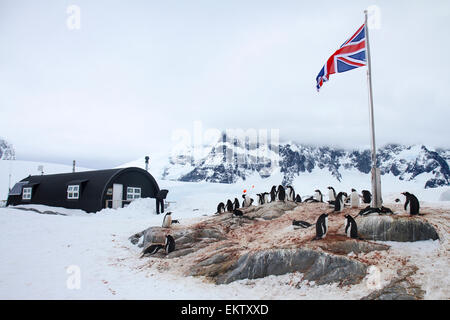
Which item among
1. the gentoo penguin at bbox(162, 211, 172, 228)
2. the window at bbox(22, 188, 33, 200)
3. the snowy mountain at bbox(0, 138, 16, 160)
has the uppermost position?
the snowy mountain at bbox(0, 138, 16, 160)

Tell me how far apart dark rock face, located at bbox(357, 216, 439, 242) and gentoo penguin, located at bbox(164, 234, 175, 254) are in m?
7.86

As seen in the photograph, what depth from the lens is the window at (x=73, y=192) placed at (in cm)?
3030

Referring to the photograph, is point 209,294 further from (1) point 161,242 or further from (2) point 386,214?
(2) point 386,214

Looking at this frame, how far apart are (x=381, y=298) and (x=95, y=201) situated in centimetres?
2632

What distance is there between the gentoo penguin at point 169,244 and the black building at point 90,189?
54.5 ft

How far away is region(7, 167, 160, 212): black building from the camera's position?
95.3 ft

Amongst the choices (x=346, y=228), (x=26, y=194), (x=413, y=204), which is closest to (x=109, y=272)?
(x=346, y=228)

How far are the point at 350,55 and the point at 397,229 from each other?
8.46 m

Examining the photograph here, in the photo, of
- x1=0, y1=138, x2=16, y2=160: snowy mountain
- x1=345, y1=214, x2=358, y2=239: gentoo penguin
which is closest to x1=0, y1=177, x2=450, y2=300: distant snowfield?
x1=345, y1=214, x2=358, y2=239: gentoo penguin

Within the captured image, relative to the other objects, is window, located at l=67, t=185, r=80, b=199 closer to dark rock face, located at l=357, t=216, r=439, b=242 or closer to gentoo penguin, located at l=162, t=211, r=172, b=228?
A: gentoo penguin, located at l=162, t=211, r=172, b=228

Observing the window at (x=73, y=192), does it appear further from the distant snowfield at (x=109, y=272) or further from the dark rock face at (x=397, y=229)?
the dark rock face at (x=397, y=229)

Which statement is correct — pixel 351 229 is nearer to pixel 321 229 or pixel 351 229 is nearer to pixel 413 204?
pixel 321 229

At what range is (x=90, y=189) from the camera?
29594 mm
